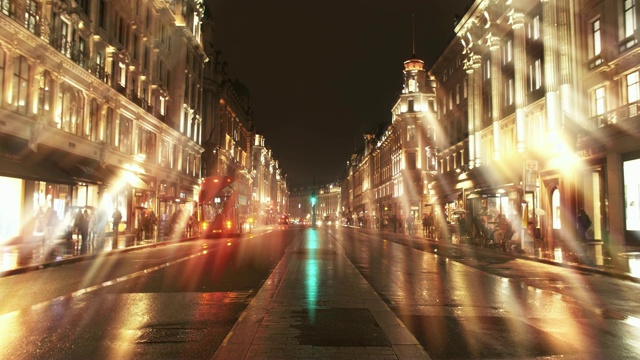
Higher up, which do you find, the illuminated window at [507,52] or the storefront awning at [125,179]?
the illuminated window at [507,52]

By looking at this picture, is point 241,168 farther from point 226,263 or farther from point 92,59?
point 226,263

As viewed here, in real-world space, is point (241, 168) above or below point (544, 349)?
above

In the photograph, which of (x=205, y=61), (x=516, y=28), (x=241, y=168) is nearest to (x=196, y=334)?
(x=516, y=28)

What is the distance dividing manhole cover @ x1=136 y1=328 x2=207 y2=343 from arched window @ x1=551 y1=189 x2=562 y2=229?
30028 mm

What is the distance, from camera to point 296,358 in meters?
6.04

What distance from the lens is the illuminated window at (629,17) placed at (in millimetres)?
25672

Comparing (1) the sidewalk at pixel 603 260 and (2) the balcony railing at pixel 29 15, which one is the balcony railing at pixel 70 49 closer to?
(2) the balcony railing at pixel 29 15

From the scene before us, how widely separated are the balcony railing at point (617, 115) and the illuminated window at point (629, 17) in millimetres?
3842

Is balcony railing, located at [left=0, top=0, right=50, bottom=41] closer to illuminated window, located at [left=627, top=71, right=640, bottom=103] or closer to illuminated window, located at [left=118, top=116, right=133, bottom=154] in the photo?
illuminated window, located at [left=118, top=116, right=133, bottom=154]

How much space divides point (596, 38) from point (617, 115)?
18.3ft

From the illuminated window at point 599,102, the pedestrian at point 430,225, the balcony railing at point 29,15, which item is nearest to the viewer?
the balcony railing at point 29,15

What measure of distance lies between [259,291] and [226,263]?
6.87 m

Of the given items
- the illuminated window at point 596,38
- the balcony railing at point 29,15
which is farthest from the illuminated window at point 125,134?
the illuminated window at point 596,38

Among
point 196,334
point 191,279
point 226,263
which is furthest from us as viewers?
point 226,263
